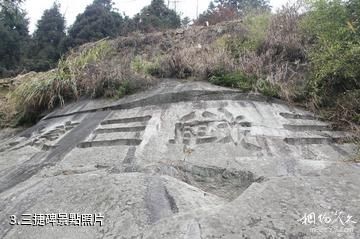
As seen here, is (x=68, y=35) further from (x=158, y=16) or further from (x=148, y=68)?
(x=148, y=68)

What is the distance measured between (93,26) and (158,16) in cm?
230

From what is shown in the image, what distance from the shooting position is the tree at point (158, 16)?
12.7 meters

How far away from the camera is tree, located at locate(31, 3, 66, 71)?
42.6ft

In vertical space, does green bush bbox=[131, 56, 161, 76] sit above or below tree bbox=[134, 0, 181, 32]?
below

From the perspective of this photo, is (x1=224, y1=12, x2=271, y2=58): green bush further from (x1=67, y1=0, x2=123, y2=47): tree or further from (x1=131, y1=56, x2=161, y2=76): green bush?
(x1=67, y1=0, x2=123, y2=47): tree

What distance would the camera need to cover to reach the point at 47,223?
250 centimetres

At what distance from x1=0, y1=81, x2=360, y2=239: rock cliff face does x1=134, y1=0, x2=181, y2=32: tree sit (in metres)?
7.83

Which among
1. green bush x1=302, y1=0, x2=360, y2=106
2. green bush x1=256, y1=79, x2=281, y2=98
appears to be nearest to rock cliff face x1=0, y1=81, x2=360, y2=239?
green bush x1=256, y1=79, x2=281, y2=98

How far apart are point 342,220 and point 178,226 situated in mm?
955

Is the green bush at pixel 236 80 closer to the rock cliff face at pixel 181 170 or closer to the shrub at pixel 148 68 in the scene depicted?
the rock cliff face at pixel 181 170

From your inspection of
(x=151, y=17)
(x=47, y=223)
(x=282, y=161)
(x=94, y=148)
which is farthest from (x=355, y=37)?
(x=151, y=17)

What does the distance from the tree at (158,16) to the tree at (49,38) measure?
115 inches

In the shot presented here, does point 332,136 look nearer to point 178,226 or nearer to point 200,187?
point 200,187
